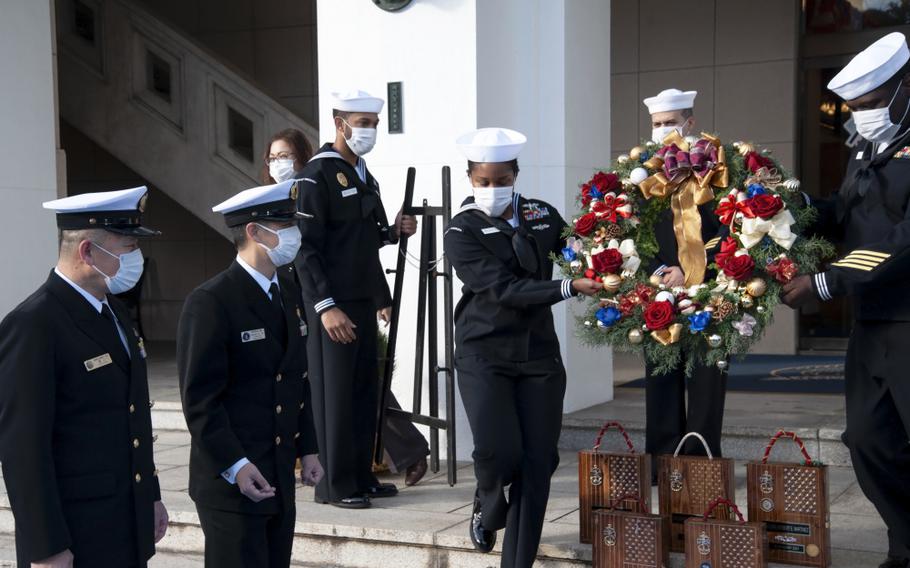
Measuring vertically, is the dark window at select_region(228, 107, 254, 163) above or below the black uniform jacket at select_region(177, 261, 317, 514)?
above

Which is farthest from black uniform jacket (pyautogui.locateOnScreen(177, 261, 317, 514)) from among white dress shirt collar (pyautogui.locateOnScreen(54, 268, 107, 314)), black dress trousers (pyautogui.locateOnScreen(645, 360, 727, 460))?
black dress trousers (pyautogui.locateOnScreen(645, 360, 727, 460))

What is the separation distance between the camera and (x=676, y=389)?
640 centimetres

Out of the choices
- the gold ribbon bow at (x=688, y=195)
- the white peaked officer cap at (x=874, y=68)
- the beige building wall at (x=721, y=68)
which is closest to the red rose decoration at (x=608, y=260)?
the gold ribbon bow at (x=688, y=195)

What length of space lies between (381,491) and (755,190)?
9.51 feet

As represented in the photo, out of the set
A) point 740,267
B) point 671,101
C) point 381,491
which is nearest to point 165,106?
point 381,491

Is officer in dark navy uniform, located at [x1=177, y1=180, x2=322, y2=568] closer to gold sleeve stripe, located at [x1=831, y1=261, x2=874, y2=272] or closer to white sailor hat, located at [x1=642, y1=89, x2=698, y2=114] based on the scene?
gold sleeve stripe, located at [x1=831, y1=261, x2=874, y2=272]

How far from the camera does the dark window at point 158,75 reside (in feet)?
38.9

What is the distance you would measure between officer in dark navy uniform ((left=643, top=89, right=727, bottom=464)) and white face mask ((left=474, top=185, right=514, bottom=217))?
776 millimetres

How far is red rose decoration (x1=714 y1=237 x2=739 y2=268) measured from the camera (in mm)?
4754

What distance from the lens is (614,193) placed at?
5043mm

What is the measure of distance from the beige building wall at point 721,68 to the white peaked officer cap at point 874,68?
21.6ft

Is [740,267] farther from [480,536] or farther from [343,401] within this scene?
[343,401]

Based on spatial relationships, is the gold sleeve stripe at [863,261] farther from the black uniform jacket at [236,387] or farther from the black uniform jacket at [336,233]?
the black uniform jacket at [336,233]

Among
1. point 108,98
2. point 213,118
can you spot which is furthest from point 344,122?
point 108,98
